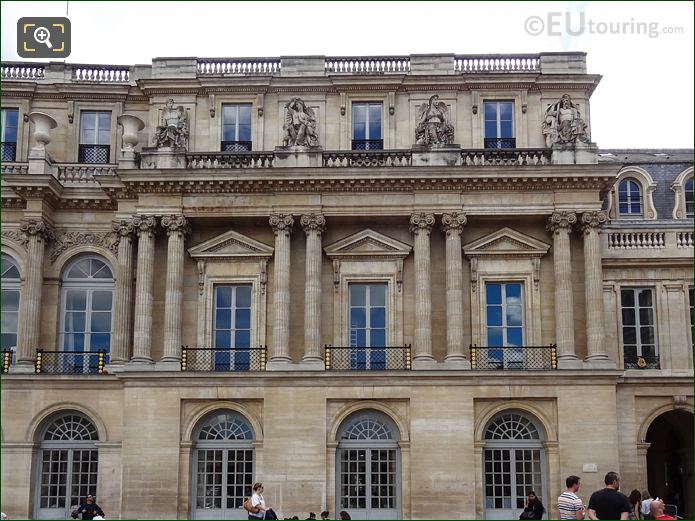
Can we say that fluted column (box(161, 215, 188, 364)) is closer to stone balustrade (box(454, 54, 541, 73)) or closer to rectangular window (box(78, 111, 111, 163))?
rectangular window (box(78, 111, 111, 163))

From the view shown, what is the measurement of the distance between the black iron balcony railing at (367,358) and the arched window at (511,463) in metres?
3.48

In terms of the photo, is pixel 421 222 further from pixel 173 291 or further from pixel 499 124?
pixel 173 291

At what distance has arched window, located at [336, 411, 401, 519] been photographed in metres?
31.6

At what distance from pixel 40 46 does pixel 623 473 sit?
22219mm

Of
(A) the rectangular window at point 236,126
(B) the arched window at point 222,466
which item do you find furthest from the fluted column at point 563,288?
(A) the rectangular window at point 236,126

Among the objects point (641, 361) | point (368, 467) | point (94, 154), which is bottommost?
point (368, 467)

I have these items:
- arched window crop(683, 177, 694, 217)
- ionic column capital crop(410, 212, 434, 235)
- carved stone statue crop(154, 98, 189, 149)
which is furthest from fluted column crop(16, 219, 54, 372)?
arched window crop(683, 177, 694, 217)

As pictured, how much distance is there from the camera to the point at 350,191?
109 feet

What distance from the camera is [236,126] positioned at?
35.7 metres

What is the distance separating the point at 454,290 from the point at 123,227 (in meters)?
11.1

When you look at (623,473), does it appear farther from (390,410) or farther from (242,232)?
(242,232)

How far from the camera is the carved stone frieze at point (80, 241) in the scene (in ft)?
114

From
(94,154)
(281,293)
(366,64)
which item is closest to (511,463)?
(281,293)

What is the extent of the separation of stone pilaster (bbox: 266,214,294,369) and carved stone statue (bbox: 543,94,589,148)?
357 inches
